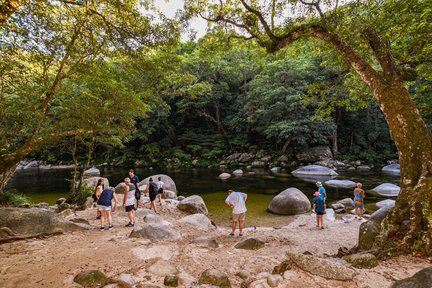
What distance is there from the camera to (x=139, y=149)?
36.3 meters

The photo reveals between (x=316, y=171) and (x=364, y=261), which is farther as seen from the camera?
(x=316, y=171)

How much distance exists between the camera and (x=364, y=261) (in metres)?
4.75

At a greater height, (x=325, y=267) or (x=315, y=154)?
(x=315, y=154)

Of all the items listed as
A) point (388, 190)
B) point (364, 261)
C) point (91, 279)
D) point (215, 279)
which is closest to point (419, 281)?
point (364, 261)

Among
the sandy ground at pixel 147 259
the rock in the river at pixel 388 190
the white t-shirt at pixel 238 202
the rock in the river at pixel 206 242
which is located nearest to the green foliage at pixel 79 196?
the sandy ground at pixel 147 259

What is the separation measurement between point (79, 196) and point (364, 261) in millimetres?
12057

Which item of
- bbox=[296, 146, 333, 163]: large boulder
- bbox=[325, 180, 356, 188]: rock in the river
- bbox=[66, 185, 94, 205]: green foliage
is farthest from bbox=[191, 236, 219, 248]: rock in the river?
bbox=[296, 146, 333, 163]: large boulder

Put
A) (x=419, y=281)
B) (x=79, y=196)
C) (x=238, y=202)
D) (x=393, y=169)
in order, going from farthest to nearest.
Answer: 1. (x=393, y=169)
2. (x=79, y=196)
3. (x=238, y=202)
4. (x=419, y=281)

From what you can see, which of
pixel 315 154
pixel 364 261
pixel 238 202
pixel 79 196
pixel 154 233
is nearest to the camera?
pixel 364 261

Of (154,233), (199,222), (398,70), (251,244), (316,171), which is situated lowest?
(316,171)

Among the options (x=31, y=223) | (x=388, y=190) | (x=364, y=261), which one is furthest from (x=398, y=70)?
(x=388, y=190)

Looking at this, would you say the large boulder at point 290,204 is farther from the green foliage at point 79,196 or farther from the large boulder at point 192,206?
the green foliage at point 79,196

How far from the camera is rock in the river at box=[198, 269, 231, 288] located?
426 centimetres

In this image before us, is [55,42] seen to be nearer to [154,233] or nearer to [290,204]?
[154,233]
